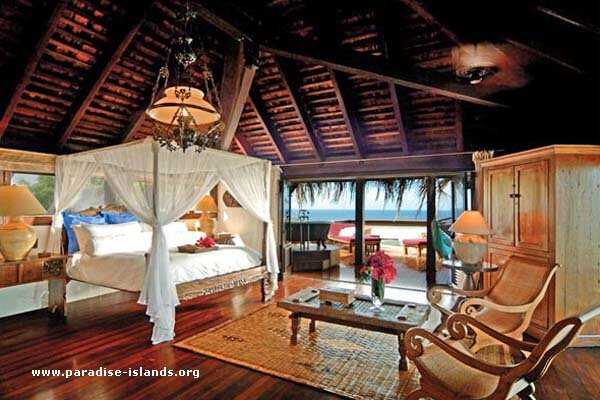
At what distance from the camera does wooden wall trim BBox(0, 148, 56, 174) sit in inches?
180

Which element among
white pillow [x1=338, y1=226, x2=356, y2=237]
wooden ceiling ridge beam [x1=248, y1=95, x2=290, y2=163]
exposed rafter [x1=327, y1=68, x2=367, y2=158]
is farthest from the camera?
white pillow [x1=338, y1=226, x2=356, y2=237]

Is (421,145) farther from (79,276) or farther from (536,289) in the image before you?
(79,276)

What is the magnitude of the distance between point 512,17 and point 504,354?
9.96ft

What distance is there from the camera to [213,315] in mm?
4398

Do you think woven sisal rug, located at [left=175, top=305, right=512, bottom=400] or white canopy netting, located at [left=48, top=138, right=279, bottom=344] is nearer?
woven sisal rug, located at [left=175, top=305, right=512, bottom=400]

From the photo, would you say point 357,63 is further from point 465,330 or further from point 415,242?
point 415,242

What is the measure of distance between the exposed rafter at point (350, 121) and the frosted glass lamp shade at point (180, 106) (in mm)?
2250

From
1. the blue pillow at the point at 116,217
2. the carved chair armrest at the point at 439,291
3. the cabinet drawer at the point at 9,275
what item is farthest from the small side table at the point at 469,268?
the cabinet drawer at the point at 9,275

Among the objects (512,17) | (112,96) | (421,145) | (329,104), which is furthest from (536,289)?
(112,96)

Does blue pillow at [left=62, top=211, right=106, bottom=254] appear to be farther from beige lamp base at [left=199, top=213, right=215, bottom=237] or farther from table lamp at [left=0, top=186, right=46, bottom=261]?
beige lamp base at [left=199, top=213, right=215, bottom=237]

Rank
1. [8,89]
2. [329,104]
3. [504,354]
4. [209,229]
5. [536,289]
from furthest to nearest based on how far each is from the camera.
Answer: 1. [209,229]
2. [329,104]
3. [8,89]
4. [504,354]
5. [536,289]

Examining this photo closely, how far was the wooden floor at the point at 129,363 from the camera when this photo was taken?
260 centimetres

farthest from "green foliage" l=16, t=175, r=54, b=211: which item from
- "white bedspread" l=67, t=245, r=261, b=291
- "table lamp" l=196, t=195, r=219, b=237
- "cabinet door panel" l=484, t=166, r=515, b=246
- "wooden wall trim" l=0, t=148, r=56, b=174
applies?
"cabinet door panel" l=484, t=166, r=515, b=246

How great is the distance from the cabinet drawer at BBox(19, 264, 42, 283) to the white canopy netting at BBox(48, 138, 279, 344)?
0.96m
